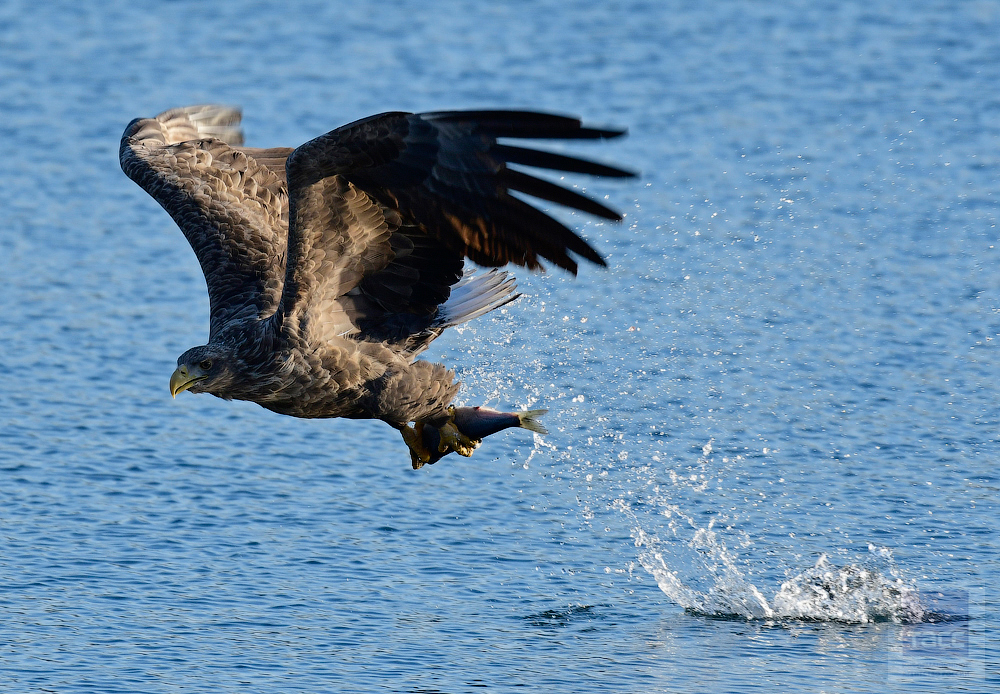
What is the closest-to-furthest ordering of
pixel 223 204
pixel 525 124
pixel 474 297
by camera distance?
pixel 525 124
pixel 474 297
pixel 223 204

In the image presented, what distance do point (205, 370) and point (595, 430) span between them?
2992mm

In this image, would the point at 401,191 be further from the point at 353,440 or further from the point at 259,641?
the point at 353,440

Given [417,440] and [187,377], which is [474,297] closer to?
[417,440]

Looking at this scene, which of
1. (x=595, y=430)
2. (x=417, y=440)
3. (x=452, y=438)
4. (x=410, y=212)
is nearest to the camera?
(x=410, y=212)

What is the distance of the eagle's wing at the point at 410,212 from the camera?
20.0ft

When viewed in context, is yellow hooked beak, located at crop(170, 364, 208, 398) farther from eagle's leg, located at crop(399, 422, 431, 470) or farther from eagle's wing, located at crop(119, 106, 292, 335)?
eagle's leg, located at crop(399, 422, 431, 470)

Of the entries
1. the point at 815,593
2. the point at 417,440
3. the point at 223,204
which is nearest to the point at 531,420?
the point at 417,440

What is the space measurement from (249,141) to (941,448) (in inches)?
257

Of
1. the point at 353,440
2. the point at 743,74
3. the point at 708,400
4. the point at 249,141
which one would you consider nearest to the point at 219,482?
the point at 353,440

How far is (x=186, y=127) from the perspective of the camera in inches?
371

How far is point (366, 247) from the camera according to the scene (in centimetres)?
730

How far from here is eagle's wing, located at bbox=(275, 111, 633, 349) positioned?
Result: 20.0 ft

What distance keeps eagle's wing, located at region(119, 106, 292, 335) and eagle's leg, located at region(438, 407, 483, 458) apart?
96cm

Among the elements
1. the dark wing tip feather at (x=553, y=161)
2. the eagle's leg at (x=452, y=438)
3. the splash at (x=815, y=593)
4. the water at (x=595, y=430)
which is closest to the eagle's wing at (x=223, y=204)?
the eagle's leg at (x=452, y=438)
